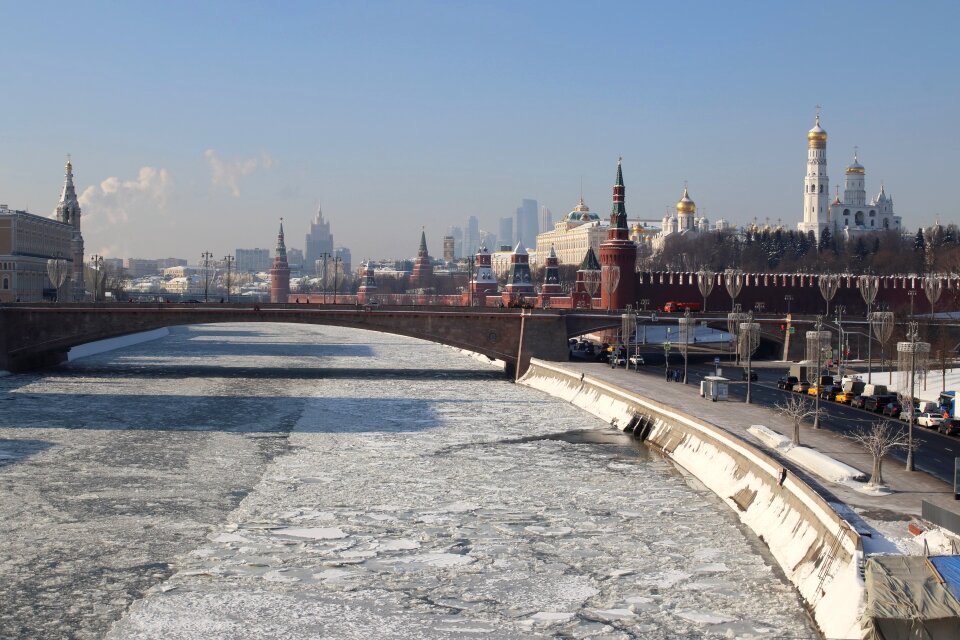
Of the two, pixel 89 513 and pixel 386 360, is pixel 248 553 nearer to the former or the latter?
pixel 89 513

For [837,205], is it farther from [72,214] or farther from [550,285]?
[72,214]

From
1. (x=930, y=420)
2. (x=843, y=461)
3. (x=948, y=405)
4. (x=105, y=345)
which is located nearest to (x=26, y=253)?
(x=105, y=345)

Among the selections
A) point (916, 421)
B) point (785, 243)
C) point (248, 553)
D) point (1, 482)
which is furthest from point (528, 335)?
point (785, 243)

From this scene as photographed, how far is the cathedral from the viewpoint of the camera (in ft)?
543

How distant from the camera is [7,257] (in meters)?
88.7

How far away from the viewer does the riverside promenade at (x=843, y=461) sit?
2147cm

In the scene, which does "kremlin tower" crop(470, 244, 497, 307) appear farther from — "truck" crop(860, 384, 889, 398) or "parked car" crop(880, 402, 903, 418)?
"parked car" crop(880, 402, 903, 418)

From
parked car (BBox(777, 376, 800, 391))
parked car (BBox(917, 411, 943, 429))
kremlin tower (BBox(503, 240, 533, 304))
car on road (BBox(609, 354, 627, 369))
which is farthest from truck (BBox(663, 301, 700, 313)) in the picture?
parked car (BBox(917, 411, 943, 429))

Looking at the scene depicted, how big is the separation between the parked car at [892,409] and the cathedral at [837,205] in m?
117

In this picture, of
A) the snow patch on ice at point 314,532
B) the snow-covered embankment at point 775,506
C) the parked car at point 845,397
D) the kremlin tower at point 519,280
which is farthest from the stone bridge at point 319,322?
the snow patch on ice at point 314,532

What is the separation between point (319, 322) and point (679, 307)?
28.3 metres

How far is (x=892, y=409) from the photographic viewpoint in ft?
132

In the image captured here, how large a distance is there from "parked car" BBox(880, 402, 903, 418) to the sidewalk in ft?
13.0

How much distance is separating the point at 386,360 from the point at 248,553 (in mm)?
53663
